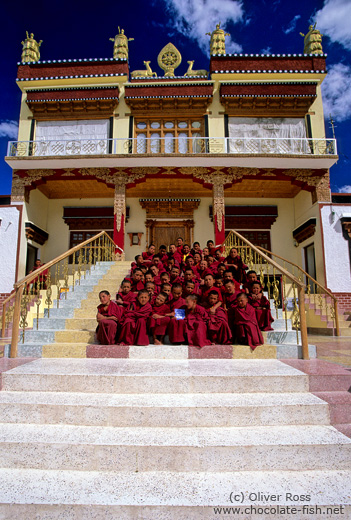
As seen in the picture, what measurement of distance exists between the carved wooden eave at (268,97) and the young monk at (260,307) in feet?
33.5

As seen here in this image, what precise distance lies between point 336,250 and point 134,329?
9.94m

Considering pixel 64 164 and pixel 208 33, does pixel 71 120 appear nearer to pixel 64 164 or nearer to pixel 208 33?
pixel 64 164

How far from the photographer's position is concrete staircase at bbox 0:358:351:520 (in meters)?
2.11

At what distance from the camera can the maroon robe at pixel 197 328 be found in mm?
4297

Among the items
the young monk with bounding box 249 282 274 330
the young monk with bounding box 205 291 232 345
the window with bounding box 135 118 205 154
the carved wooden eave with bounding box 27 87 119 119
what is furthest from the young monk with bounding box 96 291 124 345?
the carved wooden eave with bounding box 27 87 119 119

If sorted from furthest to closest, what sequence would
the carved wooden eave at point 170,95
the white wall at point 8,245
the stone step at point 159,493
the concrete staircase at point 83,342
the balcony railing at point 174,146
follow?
the carved wooden eave at point 170,95 < the balcony railing at point 174,146 < the white wall at point 8,245 < the concrete staircase at point 83,342 < the stone step at point 159,493

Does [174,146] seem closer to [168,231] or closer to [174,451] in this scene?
[168,231]

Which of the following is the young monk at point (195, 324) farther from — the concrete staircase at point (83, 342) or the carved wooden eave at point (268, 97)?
the carved wooden eave at point (268, 97)

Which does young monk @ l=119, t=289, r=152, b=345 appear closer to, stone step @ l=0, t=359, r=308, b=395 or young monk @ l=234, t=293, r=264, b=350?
stone step @ l=0, t=359, r=308, b=395

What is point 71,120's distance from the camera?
44.5ft

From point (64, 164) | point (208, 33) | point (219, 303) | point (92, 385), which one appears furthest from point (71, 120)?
point (92, 385)

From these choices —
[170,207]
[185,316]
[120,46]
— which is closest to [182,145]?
[170,207]

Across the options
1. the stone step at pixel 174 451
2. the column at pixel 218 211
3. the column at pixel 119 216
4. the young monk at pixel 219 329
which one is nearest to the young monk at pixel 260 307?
the young monk at pixel 219 329

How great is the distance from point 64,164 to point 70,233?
331 cm
